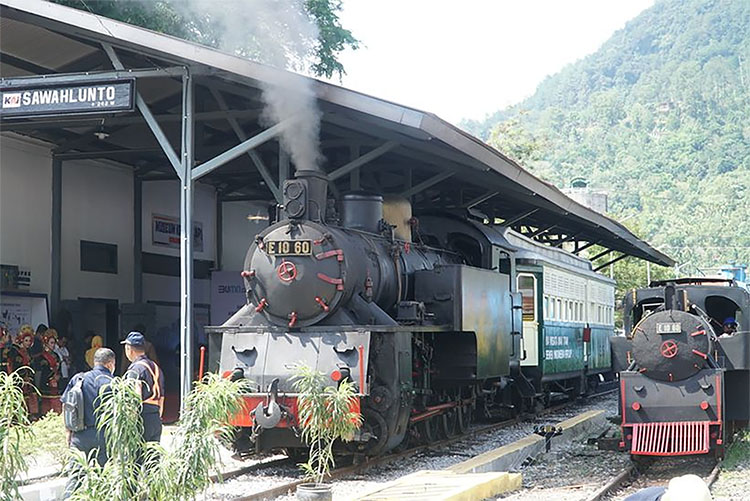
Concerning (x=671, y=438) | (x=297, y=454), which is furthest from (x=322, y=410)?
(x=671, y=438)

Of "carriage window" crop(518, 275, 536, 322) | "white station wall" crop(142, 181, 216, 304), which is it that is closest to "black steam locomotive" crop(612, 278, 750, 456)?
"carriage window" crop(518, 275, 536, 322)

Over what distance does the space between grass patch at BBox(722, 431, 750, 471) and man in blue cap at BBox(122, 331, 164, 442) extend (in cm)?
600

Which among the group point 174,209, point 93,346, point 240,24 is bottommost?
point 93,346

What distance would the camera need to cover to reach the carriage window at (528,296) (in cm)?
1555

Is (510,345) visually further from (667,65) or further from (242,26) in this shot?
(667,65)

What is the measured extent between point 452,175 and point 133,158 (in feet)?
20.6

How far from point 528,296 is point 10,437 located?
11.2 metres

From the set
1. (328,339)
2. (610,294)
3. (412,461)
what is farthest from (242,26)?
(610,294)

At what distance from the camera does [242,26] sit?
13305 mm

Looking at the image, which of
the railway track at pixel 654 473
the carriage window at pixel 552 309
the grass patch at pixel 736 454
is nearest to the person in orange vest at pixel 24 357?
the carriage window at pixel 552 309

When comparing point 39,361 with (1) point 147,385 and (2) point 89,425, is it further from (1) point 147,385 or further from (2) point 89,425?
(2) point 89,425

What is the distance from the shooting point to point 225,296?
716 inches

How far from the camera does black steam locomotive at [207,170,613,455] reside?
9.88 metres

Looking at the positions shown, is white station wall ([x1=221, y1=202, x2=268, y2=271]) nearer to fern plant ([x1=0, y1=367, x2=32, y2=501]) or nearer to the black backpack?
the black backpack
